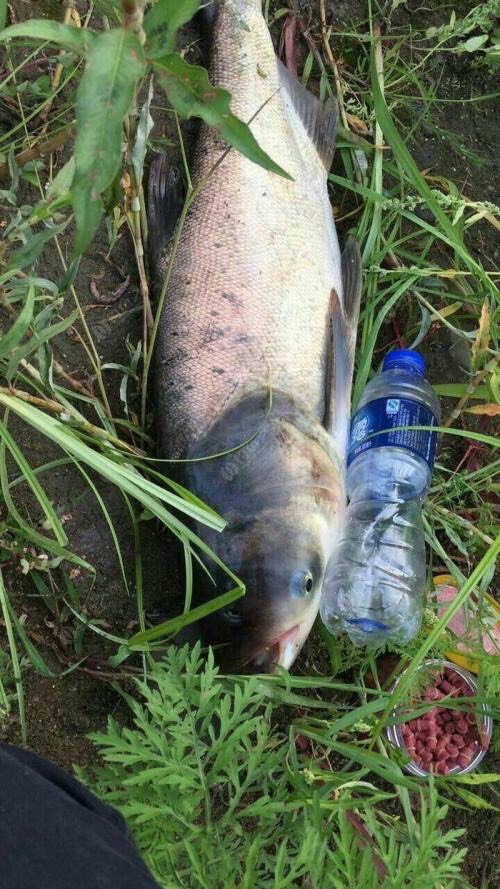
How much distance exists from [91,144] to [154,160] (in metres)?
1.66

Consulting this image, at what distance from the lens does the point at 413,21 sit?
3.31 meters

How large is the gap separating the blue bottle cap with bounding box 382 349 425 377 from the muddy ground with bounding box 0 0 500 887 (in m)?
0.30

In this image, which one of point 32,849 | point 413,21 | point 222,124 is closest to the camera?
point 222,124

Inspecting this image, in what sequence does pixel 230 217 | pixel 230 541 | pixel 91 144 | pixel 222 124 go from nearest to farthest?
pixel 91 144
pixel 222 124
pixel 230 541
pixel 230 217

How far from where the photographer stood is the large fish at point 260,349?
2.41 m

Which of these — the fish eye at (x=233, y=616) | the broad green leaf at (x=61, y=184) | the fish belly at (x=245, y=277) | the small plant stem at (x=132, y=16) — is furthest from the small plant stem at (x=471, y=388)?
the small plant stem at (x=132, y=16)

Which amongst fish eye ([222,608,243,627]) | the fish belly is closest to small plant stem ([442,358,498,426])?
the fish belly

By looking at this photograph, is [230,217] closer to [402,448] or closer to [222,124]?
[402,448]

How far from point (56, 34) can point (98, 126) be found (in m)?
0.31

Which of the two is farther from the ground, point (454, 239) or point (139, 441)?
point (454, 239)

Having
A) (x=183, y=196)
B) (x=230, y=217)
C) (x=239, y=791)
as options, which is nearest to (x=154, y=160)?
(x=183, y=196)

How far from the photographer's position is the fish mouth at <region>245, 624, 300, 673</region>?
243 centimetres

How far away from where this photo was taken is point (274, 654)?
2453 millimetres

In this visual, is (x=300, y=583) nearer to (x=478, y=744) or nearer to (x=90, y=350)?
(x=478, y=744)
